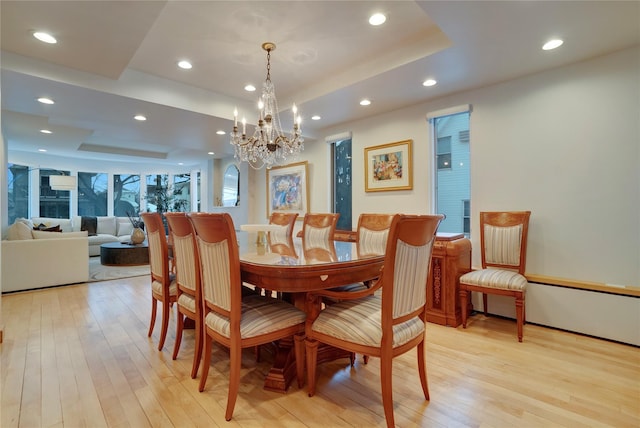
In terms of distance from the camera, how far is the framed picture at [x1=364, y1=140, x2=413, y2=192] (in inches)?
149

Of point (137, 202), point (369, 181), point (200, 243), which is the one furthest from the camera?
point (137, 202)

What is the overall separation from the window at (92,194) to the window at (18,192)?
3.46 ft

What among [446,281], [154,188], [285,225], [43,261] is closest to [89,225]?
[154,188]

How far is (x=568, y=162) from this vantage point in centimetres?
271

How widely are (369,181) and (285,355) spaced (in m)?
2.78

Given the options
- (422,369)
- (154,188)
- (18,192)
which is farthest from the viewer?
(154,188)

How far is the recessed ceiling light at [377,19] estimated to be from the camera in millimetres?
2274

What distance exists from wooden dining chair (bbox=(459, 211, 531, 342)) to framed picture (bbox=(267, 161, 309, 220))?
286 centimetres

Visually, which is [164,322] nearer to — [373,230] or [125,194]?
[373,230]

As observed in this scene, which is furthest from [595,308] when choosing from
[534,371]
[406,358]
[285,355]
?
[285,355]

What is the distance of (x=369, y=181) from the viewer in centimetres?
420

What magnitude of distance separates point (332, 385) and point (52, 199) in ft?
29.6

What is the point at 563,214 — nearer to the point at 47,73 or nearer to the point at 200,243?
the point at 200,243

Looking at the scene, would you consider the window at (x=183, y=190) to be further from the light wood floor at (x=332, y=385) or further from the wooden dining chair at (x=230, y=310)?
the wooden dining chair at (x=230, y=310)
